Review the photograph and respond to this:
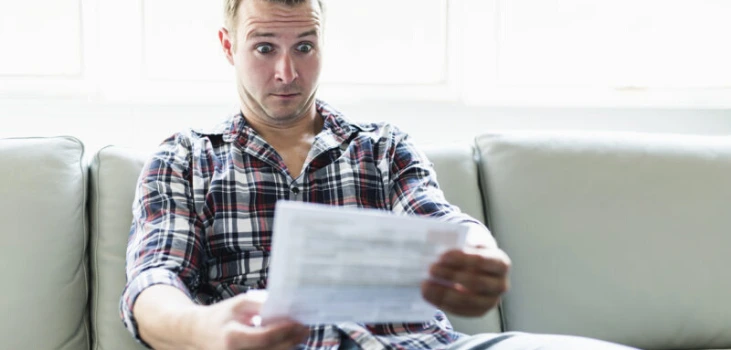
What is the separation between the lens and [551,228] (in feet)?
5.50

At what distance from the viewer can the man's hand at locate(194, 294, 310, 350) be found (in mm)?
858

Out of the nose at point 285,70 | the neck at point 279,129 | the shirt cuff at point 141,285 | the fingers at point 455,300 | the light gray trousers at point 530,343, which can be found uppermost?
the nose at point 285,70

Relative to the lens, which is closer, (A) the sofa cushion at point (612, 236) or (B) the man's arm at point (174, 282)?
(B) the man's arm at point (174, 282)

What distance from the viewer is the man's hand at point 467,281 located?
3.16 ft

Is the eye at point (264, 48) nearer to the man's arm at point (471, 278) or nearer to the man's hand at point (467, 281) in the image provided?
the man's arm at point (471, 278)

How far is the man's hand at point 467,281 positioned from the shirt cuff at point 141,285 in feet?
1.34

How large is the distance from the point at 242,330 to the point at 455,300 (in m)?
0.29

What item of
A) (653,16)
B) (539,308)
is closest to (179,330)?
(539,308)

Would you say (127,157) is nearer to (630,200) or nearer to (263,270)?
(263,270)

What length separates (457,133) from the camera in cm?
224

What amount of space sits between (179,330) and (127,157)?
0.63 meters

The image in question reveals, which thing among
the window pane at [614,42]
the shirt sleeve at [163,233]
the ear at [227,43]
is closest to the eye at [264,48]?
the ear at [227,43]

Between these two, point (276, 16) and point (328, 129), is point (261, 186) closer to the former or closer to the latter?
point (328, 129)

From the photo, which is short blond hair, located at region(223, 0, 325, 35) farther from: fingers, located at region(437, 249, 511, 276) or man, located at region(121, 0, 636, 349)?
fingers, located at region(437, 249, 511, 276)
